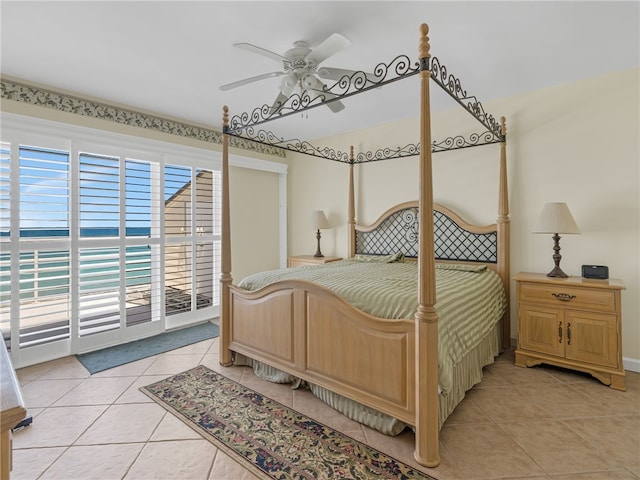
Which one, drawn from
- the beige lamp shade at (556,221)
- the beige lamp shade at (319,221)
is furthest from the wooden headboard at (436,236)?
the beige lamp shade at (556,221)

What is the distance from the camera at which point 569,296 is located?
267 cm

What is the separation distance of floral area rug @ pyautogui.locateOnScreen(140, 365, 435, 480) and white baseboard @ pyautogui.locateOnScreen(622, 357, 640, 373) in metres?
2.44

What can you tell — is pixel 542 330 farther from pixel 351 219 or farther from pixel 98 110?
pixel 98 110

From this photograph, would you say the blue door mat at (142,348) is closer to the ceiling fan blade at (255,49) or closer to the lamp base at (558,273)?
the ceiling fan blade at (255,49)

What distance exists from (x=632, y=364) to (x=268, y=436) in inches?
124

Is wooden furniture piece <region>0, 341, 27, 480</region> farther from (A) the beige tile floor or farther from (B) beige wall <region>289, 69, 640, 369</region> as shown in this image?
(B) beige wall <region>289, 69, 640, 369</region>

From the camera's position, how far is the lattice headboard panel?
11.7 feet

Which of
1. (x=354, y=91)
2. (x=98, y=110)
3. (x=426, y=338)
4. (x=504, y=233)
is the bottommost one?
(x=426, y=338)

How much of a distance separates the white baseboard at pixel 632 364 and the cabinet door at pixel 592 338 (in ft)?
1.76

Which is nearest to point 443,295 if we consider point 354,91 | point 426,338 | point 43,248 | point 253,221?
point 426,338

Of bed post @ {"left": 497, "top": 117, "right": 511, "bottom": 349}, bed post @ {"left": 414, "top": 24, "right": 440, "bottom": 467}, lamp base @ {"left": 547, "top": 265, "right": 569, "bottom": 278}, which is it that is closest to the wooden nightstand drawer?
lamp base @ {"left": 547, "top": 265, "right": 569, "bottom": 278}

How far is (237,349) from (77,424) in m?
1.18

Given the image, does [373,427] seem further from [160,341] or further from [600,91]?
[600,91]

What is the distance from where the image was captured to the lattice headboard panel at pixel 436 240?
140 inches
